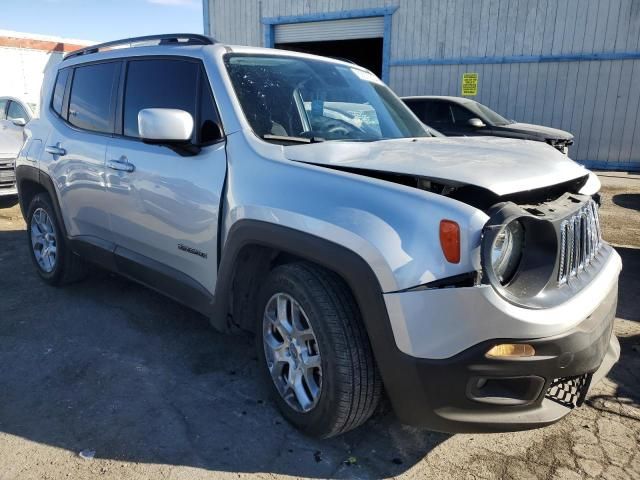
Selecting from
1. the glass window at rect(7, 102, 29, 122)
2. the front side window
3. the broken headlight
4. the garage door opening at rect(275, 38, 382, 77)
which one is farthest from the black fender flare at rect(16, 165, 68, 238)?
the garage door opening at rect(275, 38, 382, 77)

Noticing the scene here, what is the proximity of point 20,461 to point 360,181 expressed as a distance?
205 centimetres

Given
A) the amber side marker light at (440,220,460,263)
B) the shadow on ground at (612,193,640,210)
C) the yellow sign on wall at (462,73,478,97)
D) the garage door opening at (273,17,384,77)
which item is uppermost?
the garage door opening at (273,17,384,77)

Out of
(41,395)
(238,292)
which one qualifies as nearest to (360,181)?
(238,292)

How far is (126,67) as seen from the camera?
12.4ft

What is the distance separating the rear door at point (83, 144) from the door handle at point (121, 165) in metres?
0.14

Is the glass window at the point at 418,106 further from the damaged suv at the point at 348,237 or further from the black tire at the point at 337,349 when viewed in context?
the black tire at the point at 337,349

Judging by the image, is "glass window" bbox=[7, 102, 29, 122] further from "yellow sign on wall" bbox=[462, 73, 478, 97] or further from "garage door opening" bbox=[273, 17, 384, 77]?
"yellow sign on wall" bbox=[462, 73, 478, 97]

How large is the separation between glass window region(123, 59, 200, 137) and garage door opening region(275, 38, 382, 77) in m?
13.6

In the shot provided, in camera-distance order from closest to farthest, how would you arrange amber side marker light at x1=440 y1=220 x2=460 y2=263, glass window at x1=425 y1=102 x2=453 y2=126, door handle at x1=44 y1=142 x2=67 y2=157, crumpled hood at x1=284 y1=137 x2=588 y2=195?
amber side marker light at x1=440 y1=220 x2=460 y2=263
crumpled hood at x1=284 y1=137 x2=588 y2=195
door handle at x1=44 y1=142 x2=67 y2=157
glass window at x1=425 y1=102 x2=453 y2=126

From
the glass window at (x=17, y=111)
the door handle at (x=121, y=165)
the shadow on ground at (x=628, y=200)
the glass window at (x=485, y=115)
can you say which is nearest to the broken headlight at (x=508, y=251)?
the door handle at (x=121, y=165)

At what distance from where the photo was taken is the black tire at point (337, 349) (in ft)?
7.72

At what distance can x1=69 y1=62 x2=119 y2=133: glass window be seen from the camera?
3918mm

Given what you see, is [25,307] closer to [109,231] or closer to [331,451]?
[109,231]

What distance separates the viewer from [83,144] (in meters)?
4.02
